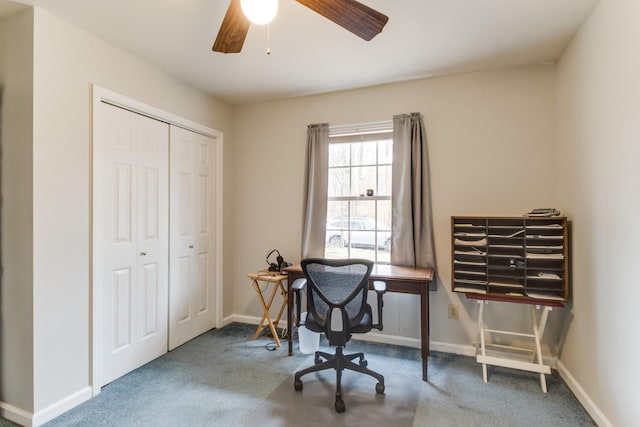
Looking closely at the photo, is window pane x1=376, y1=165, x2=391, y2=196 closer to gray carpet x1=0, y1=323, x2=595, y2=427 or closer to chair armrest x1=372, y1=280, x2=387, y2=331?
chair armrest x1=372, y1=280, x2=387, y2=331

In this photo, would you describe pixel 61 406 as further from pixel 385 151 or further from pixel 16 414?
pixel 385 151

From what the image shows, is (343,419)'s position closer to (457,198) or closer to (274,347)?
(274,347)

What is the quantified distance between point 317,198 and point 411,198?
36.1 inches

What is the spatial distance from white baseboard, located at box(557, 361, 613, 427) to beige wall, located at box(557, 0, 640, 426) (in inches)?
0.8

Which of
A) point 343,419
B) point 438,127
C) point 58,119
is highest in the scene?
point 438,127

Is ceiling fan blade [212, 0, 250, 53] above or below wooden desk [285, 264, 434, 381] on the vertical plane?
above

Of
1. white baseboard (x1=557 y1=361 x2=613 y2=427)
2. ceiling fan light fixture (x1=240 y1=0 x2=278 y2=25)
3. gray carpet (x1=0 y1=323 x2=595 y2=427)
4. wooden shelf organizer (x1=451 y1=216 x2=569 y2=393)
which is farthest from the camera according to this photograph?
wooden shelf organizer (x1=451 y1=216 x2=569 y2=393)

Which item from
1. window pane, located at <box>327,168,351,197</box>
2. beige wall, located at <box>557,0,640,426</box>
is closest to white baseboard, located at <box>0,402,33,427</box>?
window pane, located at <box>327,168,351,197</box>

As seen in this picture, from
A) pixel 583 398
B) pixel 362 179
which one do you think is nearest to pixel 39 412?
pixel 362 179

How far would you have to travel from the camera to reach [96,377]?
2.12 meters

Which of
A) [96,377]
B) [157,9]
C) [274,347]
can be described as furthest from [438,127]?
[96,377]

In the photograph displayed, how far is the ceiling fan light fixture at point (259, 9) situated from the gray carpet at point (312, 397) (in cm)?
216

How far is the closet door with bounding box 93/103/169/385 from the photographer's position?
2.20 metres

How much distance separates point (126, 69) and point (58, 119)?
687mm
